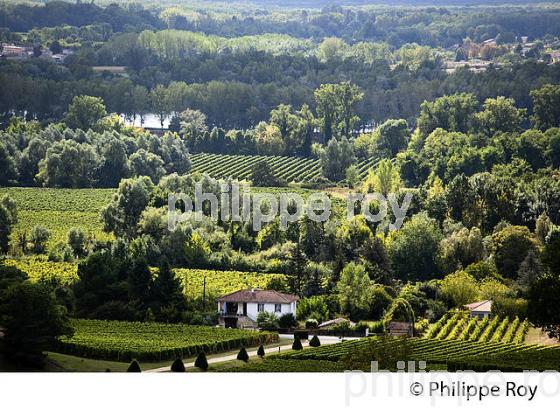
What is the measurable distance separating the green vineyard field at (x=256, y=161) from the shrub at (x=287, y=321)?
408cm

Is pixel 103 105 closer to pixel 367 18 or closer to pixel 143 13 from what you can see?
pixel 143 13

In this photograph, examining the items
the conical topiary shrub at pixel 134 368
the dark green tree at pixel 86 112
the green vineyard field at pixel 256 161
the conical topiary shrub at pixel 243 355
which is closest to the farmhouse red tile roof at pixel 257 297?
the conical topiary shrub at pixel 243 355

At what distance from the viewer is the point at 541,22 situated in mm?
25172

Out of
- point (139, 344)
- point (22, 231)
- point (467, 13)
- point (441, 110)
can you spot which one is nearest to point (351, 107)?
point (441, 110)

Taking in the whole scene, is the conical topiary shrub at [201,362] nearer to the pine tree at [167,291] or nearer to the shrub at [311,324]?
the shrub at [311,324]

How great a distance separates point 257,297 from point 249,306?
0.54 feet

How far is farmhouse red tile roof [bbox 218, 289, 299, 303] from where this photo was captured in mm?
A: 23438

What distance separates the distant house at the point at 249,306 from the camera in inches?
921

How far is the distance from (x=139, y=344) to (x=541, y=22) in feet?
24.5

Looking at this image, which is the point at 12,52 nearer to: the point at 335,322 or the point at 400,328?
the point at 335,322

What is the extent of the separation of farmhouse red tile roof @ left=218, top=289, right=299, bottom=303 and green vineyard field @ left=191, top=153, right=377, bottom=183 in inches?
144

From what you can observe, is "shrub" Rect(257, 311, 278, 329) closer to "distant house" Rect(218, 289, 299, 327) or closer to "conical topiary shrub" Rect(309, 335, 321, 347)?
"distant house" Rect(218, 289, 299, 327)

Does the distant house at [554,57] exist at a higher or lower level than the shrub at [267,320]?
higher
